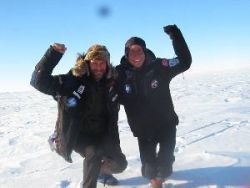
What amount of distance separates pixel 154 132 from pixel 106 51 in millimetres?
1087

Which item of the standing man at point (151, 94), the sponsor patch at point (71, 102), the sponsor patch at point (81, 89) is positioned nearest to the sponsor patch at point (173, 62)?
the standing man at point (151, 94)

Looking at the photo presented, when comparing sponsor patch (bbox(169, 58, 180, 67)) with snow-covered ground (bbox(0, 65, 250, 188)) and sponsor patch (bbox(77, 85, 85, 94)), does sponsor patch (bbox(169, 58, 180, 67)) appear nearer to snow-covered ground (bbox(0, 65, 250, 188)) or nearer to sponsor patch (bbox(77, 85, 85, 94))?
snow-covered ground (bbox(0, 65, 250, 188))

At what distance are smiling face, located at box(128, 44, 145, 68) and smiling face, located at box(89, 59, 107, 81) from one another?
1.10 ft

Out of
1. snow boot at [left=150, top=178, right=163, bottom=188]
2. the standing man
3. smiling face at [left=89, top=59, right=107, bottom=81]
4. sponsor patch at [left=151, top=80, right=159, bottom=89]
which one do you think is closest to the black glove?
the standing man

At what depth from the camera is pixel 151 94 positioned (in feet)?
13.3

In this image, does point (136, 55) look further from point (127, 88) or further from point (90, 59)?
point (90, 59)

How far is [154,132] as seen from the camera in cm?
415

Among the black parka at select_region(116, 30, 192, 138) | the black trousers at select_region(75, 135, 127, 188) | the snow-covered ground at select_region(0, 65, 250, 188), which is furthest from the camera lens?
the snow-covered ground at select_region(0, 65, 250, 188)

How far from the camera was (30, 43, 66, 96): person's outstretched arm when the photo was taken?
12.2 feet

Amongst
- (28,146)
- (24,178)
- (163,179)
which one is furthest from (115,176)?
(28,146)

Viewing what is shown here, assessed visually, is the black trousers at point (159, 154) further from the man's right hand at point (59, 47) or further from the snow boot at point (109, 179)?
the man's right hand at point (59, 47)

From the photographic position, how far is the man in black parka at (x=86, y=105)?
3746 mm

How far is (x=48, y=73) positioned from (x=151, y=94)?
1172 mm

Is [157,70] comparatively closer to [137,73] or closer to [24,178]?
[137,73]
